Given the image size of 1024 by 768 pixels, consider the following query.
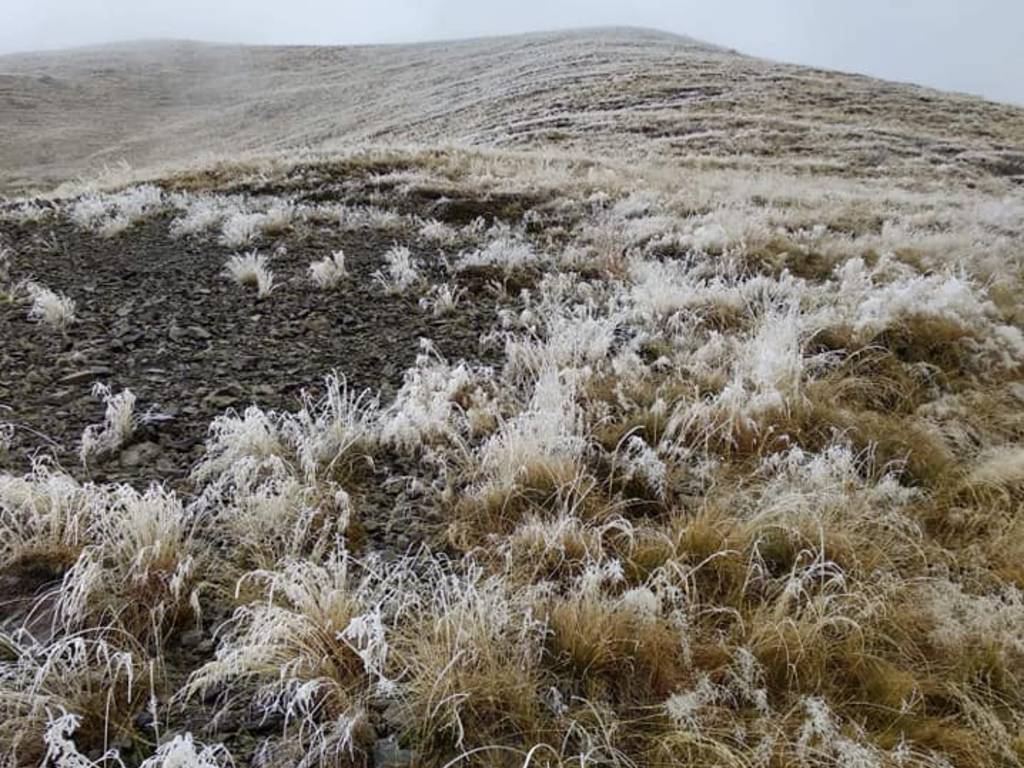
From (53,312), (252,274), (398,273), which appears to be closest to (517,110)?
(398,273)

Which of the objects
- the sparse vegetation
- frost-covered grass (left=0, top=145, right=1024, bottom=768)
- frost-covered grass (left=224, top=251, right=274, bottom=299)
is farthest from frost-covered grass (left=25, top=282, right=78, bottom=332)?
frost-covered grass (left=0, top=145, right=1024, bottom=768)

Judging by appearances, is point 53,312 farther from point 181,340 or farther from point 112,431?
point 112,431

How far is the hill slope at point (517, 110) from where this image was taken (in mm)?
22531

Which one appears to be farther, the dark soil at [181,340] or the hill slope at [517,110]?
the hill slope at [517,110]

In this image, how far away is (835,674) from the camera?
228 centimetres

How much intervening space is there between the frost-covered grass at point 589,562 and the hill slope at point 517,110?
16.9m

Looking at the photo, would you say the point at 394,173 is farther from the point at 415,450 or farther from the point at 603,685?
the point at 603,685

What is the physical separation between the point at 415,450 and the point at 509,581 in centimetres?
124

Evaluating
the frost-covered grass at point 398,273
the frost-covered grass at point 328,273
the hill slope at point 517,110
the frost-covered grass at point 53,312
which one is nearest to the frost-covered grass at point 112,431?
the frost-covered grass at point 53,312

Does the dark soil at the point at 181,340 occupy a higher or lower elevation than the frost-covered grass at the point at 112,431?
lower

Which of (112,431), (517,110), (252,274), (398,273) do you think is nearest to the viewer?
(112,431)

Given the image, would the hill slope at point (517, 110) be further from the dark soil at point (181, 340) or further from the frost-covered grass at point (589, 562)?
the frost-covered grass at point (589, 562)

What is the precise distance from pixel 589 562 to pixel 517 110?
29.2m

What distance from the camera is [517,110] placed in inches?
1146
